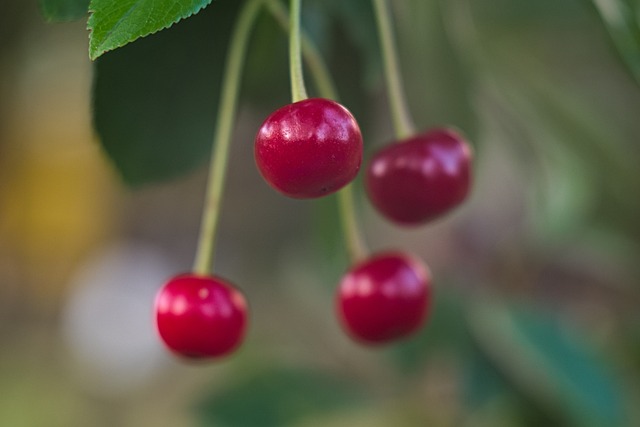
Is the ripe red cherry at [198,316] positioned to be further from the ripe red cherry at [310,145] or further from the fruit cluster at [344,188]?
the ripe red cherry at [310,145]

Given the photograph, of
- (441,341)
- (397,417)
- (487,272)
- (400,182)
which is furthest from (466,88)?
(487,272)

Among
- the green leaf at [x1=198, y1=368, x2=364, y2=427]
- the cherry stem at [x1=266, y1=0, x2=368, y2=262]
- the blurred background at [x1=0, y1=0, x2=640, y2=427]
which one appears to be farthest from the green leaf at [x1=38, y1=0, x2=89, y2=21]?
the green leaf at [x1=198, y1=368, x2=364, y2=427]

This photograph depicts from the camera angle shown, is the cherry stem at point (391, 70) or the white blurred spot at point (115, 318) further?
the white blurred spot at point (115, 318)

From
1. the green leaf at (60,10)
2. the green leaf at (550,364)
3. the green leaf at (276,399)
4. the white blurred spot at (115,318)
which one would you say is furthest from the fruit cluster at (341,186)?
the white blurred spot at (115,318)

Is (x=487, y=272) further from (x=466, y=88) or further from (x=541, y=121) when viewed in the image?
(x=466, y=88)

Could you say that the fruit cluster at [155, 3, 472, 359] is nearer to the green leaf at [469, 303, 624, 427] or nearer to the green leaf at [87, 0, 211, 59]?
the green leaf at [87, 0, 211, 59]

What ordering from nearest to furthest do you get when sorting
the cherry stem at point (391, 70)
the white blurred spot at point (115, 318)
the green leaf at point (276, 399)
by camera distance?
1. the cherry stem at point (391, 70)
2. the green leaf at point (276, 399)
3. the white blurred spot at point (115, 318)
